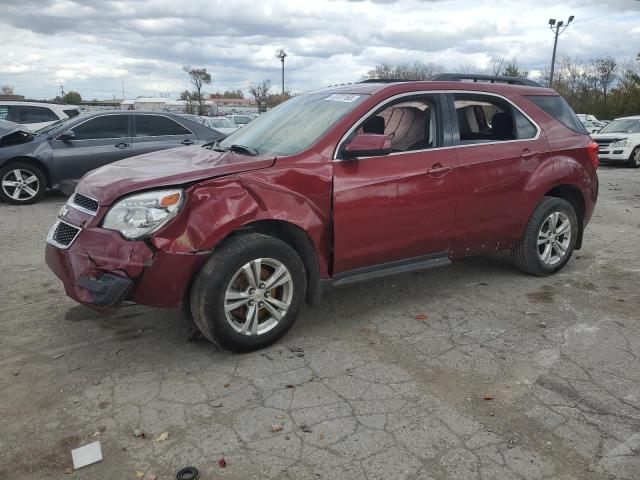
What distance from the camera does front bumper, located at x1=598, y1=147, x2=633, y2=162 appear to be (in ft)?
51.1

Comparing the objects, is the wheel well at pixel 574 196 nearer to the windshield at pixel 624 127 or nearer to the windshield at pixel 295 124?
the windshield at pixel 295 124

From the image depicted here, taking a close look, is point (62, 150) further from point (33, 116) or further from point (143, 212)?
point (143, 212)

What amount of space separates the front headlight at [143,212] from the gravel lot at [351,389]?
35.9 inches

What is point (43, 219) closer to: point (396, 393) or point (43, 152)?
point (43, 152)

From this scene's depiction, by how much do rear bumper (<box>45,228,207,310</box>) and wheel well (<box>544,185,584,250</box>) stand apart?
12.1ft

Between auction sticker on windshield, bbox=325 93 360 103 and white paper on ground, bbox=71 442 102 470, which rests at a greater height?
auction sticker on windshield, bbox=325 93 360 103

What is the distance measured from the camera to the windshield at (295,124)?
158 inches

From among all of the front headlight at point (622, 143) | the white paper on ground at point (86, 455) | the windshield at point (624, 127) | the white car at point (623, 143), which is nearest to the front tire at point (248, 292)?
the white paper on ground at point (86, 455)

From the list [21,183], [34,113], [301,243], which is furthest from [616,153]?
[34,113]

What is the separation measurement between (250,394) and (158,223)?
1.14m

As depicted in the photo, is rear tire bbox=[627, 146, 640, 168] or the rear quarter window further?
rear tire bbox=[627, 146, 640, 168]

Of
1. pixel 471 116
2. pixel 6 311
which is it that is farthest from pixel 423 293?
pixel 6 311

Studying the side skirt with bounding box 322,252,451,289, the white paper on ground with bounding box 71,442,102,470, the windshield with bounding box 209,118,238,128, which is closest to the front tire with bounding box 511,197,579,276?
the side skirt with bounding box 322,252,451,289

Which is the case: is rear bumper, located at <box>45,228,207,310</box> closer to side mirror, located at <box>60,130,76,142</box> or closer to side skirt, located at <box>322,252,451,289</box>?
side skirt, located at <box>322,252,451,289</box>
